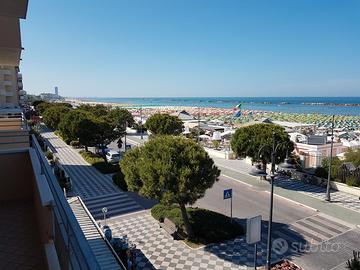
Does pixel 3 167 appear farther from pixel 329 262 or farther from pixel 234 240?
pixel 329 262

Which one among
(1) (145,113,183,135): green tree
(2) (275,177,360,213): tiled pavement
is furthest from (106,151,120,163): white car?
(2) (275,177,360,213): tiled pavement

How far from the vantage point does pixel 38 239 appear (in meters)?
5.86

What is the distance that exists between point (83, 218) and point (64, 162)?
52.2 feet

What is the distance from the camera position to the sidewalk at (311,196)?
18.3 m

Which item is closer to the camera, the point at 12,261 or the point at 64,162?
the point at 12,261

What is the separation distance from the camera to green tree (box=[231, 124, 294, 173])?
72.7 ft

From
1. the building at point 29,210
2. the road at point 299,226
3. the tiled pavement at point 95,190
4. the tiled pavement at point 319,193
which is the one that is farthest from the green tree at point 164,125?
the building at point 29,210

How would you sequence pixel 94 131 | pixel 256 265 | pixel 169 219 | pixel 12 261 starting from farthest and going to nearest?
pixel 94 131 < pixel 169 219 < pixel 256 265 < pixel 12 261

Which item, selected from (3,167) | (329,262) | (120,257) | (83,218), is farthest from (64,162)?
(329,262)

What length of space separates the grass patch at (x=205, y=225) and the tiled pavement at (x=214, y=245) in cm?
38

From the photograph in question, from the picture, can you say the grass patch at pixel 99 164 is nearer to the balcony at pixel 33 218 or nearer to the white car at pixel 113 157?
the white car at pixel 113 157

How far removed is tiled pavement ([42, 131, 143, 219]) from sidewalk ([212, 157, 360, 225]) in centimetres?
1023

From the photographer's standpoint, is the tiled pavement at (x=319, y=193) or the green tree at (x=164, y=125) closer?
the tiled pavement at (x=319, y=193)

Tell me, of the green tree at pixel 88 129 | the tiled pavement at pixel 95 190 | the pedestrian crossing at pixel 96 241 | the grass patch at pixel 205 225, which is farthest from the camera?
the green tree at pixel 88 129
